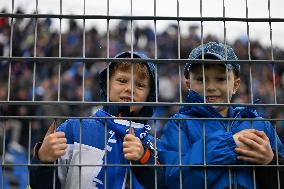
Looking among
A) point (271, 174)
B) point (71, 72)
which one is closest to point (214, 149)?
point (271, 174)

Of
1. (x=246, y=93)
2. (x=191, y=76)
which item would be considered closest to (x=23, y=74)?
(x=246, y=93)

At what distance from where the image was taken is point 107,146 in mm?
2914

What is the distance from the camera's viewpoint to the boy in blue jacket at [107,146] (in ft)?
8.46

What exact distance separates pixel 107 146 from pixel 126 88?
0.29 m

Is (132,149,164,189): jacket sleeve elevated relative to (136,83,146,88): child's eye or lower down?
lower down

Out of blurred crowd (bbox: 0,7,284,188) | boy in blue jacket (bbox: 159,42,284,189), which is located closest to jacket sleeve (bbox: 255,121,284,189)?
boy in blue jacket (bbox: 159,42,284,189)

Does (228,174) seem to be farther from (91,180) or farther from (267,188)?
(91,180)

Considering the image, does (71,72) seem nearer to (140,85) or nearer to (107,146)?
(140,85)

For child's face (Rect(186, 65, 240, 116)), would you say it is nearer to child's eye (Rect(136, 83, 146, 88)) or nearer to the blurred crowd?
child's eye (Rect(136, 83, 146, 88))

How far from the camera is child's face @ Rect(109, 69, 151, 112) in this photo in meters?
3.04

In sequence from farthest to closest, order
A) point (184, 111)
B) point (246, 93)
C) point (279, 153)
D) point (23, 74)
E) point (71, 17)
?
point (246, 93), point (23, 74), point (184, 111), point (279, 153), point (71, 17)

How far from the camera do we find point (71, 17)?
2508 mm

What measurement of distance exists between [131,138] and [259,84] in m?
7.39

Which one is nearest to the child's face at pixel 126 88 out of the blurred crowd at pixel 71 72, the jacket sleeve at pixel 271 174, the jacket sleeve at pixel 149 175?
the jacket sleeve at pixel 149 175
